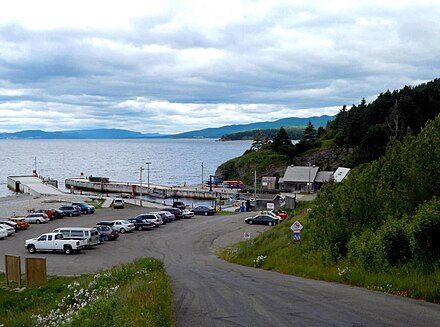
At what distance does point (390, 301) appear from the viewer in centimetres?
1388

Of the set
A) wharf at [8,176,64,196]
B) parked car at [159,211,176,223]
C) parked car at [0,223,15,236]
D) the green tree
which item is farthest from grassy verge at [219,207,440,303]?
the green tree

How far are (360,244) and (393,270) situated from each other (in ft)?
7.64

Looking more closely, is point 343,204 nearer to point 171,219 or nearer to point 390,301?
point 390,301

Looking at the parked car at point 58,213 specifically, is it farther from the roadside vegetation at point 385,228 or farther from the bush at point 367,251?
the bush at point 367,251

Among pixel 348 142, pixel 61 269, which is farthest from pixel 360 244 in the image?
pixel 348 142

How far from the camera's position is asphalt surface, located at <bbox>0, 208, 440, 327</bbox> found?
11.9 m

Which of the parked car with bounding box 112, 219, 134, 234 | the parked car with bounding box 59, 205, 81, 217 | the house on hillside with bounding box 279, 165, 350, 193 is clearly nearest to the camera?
the parked car with bounding box 112, 219, 134, 234

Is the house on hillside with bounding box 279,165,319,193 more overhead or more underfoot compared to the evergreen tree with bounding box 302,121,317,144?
more underfoot

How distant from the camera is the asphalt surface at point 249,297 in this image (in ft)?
39.2

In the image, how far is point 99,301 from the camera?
10.2 metres

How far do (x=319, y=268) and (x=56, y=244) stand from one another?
18402 mm

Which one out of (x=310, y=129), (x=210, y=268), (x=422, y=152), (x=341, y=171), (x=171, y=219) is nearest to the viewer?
(x=422, y=152)

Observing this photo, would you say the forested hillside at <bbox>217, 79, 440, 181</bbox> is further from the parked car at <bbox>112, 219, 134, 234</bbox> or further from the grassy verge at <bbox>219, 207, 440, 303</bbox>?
the grassy verge at <bbox>219, 207, 440, 303</bbox>

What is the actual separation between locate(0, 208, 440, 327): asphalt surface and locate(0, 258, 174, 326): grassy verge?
1113 mm
